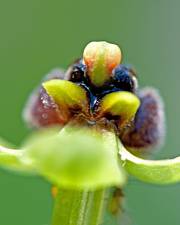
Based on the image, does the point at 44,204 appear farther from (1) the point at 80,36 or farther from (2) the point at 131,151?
(2) the point at 131,151

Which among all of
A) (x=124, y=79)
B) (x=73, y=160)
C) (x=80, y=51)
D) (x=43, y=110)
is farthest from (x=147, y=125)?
(x=80, y=51)

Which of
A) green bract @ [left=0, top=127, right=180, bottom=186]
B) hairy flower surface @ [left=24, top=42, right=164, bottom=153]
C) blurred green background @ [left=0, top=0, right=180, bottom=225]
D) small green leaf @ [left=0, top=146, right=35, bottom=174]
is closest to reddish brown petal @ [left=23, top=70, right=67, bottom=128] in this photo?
hairy flower surface @ [left=24, top=42, right=164, bottom=153]

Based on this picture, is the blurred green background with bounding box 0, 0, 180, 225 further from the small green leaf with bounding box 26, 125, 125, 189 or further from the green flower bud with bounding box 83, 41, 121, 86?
the small green leaf with bounding box 26, 125, 125, 189

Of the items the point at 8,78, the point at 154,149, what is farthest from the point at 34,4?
the point at 154,149

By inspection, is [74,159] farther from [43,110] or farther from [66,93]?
[43,110]

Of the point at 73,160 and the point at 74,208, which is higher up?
the point at 73,160

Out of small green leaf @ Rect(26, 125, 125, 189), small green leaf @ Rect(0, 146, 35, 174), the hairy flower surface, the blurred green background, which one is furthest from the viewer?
the blurred green background

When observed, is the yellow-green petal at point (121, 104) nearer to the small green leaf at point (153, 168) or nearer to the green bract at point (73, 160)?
the small green leaf at point (153, 168)
